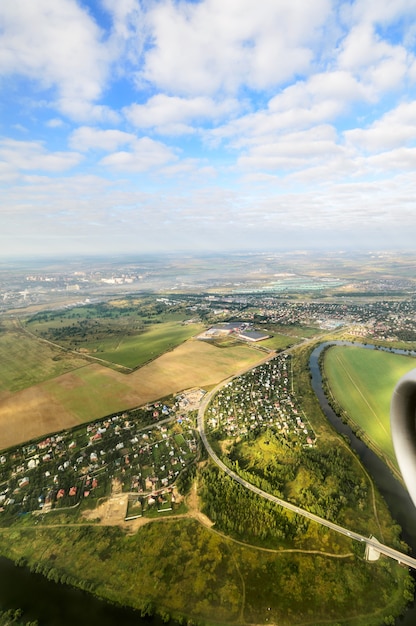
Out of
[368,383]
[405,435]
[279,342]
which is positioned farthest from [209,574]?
[279,342]

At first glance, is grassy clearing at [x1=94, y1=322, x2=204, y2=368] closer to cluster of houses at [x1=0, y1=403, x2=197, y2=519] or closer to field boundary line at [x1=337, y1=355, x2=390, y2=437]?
cluster of houses at [x1=0, y1=403, x2=197, y2=519]

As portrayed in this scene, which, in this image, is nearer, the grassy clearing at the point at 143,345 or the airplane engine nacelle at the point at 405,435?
the airplane engine nacelle at the point at 405,435

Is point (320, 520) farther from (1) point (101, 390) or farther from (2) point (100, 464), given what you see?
(1) point (101, 390)

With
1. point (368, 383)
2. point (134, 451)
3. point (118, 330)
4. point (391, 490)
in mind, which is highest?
point (118, 330)

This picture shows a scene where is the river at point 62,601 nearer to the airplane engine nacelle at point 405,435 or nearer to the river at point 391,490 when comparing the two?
the river at point 391,490

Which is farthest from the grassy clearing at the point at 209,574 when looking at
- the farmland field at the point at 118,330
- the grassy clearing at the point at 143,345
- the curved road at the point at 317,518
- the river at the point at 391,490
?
the grassy clearing at the point at 143,345

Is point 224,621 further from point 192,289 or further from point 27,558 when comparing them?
point 192,289

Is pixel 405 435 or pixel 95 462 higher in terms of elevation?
pixel 405 435
